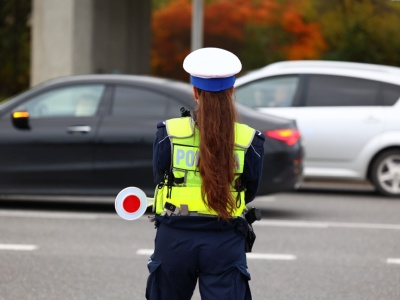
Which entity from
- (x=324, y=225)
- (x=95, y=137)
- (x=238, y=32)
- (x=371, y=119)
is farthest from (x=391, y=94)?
(x=238, y=32)

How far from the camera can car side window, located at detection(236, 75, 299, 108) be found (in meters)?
15.2

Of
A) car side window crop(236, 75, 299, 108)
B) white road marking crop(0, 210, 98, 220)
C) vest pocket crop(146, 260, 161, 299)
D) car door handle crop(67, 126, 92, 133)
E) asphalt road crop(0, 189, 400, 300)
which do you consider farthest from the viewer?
car side window crop(236, 75, 299, 108)

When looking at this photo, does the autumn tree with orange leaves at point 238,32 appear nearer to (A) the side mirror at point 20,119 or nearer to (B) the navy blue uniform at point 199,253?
(A) the side mirror at point 20,119

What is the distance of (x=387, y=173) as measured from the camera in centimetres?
1494

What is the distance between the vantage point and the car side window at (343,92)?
15.1 meters

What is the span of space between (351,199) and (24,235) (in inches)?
217

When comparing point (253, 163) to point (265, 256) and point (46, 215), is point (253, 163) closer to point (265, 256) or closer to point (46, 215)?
point (265, 256)

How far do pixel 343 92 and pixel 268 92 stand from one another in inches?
39.1

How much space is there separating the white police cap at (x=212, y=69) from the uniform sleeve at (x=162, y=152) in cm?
26

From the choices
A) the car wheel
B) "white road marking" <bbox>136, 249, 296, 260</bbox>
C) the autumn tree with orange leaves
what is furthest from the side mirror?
the autumn tree with orange leaves

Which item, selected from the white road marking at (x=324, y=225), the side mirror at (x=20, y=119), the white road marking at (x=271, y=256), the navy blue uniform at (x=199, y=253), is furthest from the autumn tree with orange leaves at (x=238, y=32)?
the navy blue uniform at (x=199, y=253)

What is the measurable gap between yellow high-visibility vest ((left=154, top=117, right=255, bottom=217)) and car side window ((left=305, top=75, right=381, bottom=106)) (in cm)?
1073

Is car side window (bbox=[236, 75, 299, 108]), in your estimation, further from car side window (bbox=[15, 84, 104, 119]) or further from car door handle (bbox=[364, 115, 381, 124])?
car side window (bbox=[15, 84, 104, 119])

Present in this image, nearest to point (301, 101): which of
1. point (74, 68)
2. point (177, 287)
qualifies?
point (74, 68)
